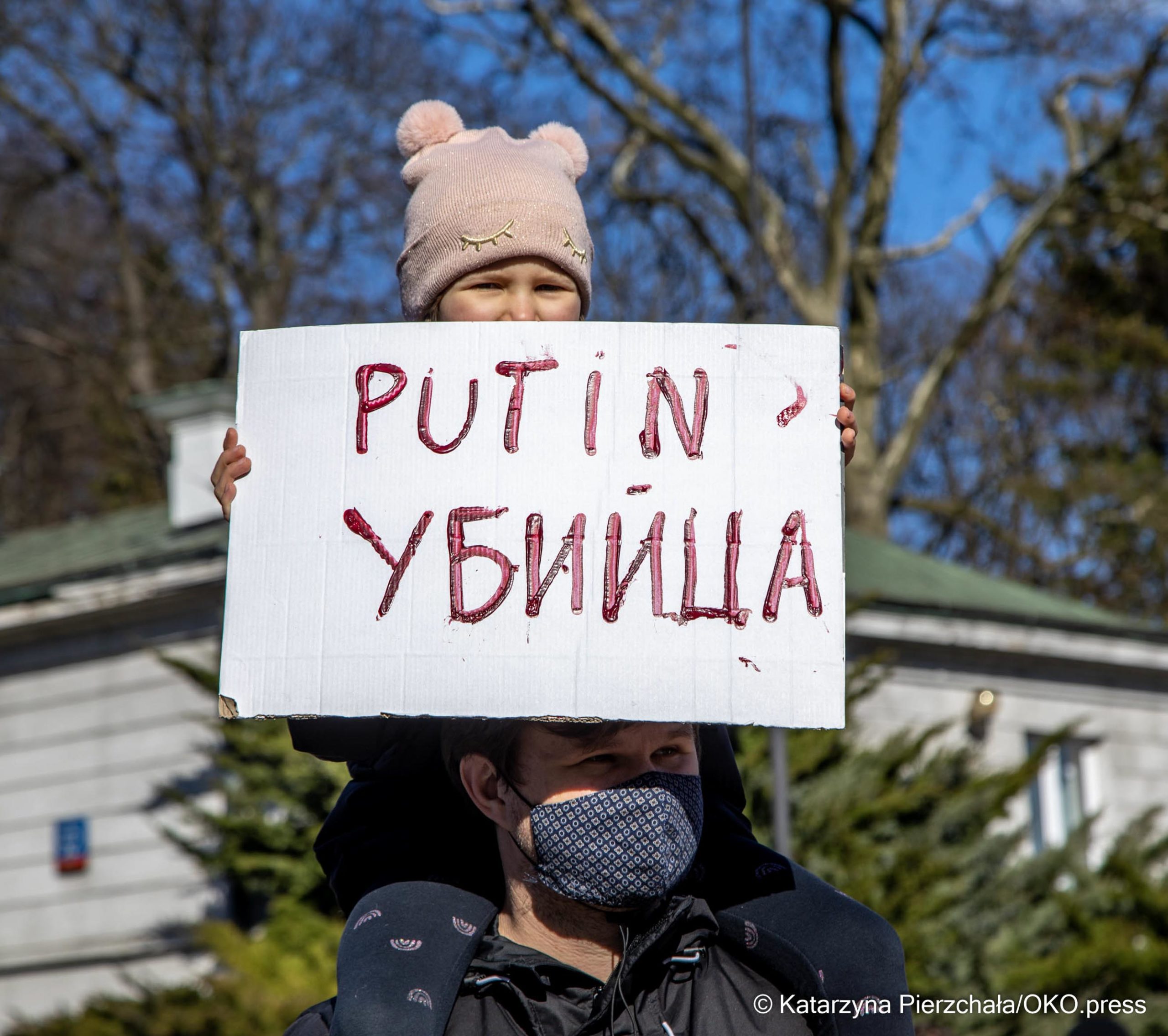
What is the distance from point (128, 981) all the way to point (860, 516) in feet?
40.2

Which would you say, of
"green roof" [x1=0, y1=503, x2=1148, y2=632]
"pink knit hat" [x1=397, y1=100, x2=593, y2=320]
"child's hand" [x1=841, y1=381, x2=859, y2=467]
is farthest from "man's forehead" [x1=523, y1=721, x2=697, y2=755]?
"green roof" [x1=0, y1=503, x2=1148, y2=632]

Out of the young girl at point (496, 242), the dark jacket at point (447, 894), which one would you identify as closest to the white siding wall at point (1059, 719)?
the young girl at point (496, 242)

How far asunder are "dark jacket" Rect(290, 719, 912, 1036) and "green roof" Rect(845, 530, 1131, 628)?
1131cm

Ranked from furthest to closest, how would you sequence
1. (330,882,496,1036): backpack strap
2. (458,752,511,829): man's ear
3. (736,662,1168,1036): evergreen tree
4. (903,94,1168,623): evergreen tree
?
(903,94,1168,623): evergreen tree < (736,662,1168,1036): evergreen tree < (458,752,511,829): man's ear < (330,882,496,1036): backpack strap

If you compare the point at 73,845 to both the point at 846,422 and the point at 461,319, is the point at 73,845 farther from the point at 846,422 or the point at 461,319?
the point at 846,422

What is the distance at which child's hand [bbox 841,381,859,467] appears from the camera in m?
2.75

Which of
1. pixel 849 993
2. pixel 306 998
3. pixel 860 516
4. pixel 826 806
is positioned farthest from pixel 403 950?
pixel 860 516

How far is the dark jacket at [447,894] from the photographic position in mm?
2471

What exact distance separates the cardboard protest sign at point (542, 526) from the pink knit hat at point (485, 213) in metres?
0.38

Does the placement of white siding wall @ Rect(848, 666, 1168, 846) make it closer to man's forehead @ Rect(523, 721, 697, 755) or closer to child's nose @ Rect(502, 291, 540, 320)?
child's nose @ Rect(502, 291, 540, 320)

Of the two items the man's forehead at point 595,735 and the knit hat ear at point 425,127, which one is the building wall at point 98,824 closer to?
the knit hat ear at point 425,127

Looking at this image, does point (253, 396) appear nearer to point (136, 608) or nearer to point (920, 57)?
point (136, 608)

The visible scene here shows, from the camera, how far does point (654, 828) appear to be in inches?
100

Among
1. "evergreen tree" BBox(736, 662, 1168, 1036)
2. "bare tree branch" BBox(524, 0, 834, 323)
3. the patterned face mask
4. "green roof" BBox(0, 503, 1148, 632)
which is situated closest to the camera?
the patterned face mask
